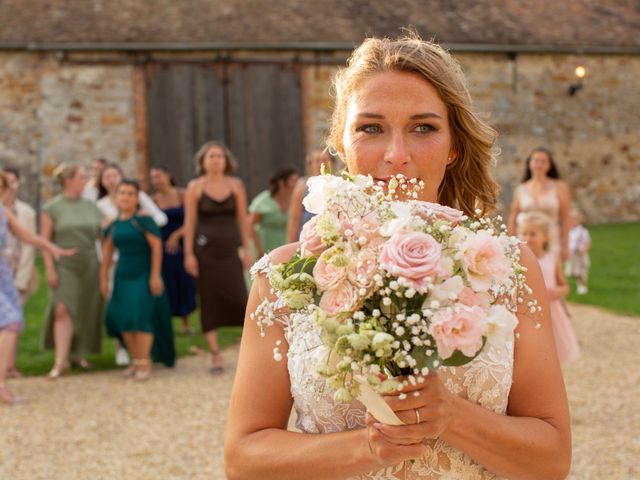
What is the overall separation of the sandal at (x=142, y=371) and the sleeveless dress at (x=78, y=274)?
82 cm

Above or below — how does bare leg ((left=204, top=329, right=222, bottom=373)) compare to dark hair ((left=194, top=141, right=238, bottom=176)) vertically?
below

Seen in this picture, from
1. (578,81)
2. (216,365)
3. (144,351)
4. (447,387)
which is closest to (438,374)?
(447,387)

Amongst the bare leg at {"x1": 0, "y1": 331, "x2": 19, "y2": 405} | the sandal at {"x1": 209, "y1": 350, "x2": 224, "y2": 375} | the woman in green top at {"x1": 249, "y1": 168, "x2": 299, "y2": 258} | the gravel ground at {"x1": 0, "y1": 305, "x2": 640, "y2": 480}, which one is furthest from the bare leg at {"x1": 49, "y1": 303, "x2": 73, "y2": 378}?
the woman in green top at {"x1": 249, "y1": 168, "x2": 299, "y2": 258}

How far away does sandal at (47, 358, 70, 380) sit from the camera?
8672mm

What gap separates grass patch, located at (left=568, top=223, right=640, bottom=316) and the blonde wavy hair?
9.86 m

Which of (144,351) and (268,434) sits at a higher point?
(268,434)

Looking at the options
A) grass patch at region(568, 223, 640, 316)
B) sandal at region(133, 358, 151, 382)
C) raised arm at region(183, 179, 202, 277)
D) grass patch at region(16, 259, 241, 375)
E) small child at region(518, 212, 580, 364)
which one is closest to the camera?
small child at region(518, 212, 580, 364)

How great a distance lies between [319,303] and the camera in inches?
74.0

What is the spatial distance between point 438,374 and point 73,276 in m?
7.64

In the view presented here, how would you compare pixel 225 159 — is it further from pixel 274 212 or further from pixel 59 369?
pixel 59 369

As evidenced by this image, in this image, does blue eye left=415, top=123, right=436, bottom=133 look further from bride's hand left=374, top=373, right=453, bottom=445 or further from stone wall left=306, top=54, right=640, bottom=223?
stone wall left=306, top=54, right=640, bottom=223

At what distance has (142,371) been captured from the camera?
339 inches

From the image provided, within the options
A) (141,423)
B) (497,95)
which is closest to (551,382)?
(141,423)

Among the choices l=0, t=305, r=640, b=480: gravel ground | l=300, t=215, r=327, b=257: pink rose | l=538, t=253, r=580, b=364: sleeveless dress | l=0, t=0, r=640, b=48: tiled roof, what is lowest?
l=0, t=305, r=640, b=480: gravel ground
